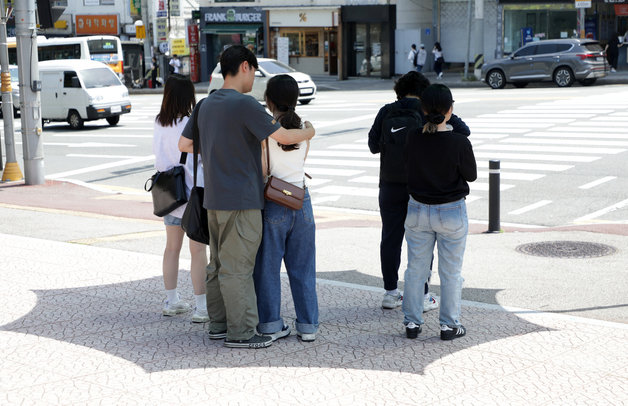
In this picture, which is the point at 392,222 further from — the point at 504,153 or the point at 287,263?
the point at 504,153

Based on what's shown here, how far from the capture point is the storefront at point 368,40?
1745 inches

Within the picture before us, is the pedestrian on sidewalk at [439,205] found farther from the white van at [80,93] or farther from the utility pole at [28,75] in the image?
the white van at [80,93]

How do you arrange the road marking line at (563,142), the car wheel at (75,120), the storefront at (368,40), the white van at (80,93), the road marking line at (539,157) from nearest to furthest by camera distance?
the road marking line at (539,157), the road marking line at (563,142), the white van at (80,93), the car wheel at (75,120), the storefront at (368,40)

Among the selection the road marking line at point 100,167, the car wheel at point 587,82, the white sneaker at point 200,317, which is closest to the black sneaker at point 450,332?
the white sneaker at point 200,317

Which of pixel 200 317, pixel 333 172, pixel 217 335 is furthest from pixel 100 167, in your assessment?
pixel 217 335

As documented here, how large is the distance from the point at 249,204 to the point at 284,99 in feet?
2.31

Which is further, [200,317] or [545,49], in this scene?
[545,49]

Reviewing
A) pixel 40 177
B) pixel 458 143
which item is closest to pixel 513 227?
pixel 458 143

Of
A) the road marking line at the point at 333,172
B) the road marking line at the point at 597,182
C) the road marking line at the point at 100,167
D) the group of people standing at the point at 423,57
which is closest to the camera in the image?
the road marking line at the point at 597,182

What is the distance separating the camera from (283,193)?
5.69 m

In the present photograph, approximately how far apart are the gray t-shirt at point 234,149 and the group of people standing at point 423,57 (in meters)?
36.2

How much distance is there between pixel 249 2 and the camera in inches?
1890

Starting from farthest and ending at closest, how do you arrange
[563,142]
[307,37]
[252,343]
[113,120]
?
1. [307,37]
2. [113,120]
3. [563,142]
4. [252,343]

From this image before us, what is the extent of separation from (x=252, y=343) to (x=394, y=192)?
5.29 feet
